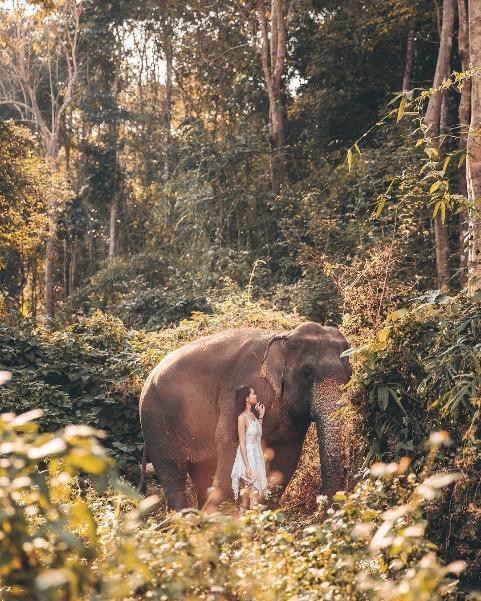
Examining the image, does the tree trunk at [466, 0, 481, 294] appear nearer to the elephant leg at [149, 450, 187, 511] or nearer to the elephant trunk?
the elephant trunk

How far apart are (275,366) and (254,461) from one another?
0.92 m

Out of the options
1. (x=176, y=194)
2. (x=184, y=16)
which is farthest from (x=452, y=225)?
(x=184, y=16)

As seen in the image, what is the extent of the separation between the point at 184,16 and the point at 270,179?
9332mm

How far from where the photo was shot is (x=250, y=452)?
9.55 m

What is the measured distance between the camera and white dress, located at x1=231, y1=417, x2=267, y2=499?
31.1 ft

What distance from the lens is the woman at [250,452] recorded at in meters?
9.48

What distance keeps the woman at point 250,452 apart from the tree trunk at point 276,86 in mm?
13826

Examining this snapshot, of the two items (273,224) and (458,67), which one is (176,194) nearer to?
(273,224)

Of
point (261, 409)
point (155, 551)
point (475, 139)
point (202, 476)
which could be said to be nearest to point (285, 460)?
point (261, 409)

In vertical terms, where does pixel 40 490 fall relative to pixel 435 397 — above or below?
above

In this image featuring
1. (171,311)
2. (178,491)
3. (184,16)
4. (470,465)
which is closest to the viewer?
(470,465)

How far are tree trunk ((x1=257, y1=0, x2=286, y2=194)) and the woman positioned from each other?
1383 cm

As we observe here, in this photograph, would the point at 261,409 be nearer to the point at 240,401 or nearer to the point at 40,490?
the point at 240,401

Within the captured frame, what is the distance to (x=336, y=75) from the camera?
24688mm
